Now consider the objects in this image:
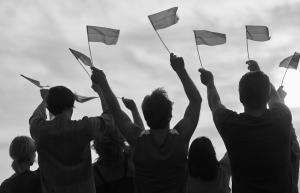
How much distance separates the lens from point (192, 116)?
18.2 ft

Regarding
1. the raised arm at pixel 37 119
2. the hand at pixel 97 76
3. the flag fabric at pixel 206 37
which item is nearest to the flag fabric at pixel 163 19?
the flag fabric at pixel 206 37

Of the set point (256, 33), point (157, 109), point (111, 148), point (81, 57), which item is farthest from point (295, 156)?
point (81, 57)

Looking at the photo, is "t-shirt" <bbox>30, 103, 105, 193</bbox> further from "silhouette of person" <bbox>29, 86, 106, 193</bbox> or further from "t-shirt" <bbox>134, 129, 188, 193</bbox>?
"t-shirt" <bbox>134, 129, 188, 193</bbox>

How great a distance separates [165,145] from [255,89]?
1.02m

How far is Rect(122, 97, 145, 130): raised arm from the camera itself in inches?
251

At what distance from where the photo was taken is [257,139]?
5270 millimetres

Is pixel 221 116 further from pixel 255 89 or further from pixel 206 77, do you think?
pixel 206 77

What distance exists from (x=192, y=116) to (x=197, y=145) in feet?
2.29

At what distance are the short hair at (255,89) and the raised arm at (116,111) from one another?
3.67 feet

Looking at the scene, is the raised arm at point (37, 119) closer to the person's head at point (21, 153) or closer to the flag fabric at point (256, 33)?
the person's head at point (21, 153)

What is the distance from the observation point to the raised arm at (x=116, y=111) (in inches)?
221

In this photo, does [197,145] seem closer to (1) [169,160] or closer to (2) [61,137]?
(1) [169,160]

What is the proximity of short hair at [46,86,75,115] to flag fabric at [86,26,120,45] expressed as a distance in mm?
1712

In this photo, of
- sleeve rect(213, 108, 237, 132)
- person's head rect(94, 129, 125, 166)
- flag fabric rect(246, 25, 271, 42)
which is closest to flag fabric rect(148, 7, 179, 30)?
flag fabric rect(246, 25, 271, 42)
